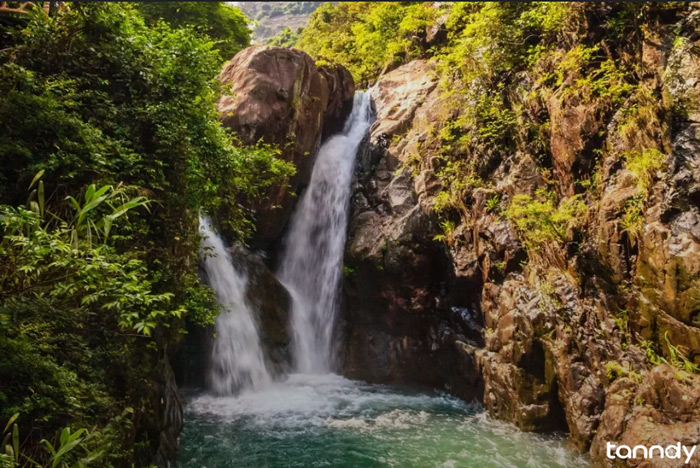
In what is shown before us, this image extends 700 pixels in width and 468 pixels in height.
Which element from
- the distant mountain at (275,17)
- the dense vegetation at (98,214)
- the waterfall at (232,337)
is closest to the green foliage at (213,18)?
the waterfall at (232,337)

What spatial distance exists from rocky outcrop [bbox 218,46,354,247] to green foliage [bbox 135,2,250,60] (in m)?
→ 4.02

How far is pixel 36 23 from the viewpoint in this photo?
5.79 metres

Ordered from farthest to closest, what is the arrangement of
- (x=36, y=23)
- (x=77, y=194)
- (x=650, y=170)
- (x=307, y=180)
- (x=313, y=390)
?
(x=307, y=180)
(x=313, y=390)
(x=650, y=170)
(x=36, y=23)
(x=77, y=194)

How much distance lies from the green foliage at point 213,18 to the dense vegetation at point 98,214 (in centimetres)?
1077

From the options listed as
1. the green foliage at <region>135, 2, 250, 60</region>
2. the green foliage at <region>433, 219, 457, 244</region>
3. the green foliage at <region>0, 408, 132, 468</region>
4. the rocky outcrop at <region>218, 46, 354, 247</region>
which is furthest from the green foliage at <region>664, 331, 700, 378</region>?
the green foliage at <region>135, 2, 250, 60</region>

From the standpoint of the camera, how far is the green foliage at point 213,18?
17266 millimetres

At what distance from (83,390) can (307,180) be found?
10.7 meters

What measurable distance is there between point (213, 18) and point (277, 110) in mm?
8728

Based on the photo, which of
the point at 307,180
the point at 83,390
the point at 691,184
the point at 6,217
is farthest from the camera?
the point at 307,180

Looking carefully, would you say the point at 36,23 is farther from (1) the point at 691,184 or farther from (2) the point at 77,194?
(1) the point at 691,184

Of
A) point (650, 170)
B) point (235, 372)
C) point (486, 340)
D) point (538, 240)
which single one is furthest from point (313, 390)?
point (650, 170)

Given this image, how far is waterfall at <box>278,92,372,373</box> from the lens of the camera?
41.7 feet

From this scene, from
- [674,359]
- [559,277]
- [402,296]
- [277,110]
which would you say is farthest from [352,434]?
[277,110]

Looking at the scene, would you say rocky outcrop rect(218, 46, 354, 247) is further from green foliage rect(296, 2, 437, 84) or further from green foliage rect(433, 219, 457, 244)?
green foliage rect(433, 219, 457, 244)
